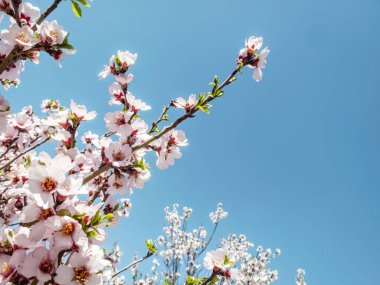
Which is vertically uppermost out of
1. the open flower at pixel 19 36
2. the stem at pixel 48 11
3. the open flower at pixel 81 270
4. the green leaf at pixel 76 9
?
the green leaf at pixel 76 9

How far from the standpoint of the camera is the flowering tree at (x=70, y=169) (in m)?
1.49

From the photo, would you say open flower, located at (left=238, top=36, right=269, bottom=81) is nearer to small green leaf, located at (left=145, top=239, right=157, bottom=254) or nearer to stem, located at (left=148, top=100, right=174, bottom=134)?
stem, located at (left=148, top=100, right=174, bottom=134)

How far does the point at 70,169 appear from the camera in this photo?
1.84 meters

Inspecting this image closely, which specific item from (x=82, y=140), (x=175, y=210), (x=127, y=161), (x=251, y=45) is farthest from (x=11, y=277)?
(x=175, y=210)

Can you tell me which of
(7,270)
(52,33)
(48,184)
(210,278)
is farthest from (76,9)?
(210,278)

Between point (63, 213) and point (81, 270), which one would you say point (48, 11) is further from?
A: point (81, 270)

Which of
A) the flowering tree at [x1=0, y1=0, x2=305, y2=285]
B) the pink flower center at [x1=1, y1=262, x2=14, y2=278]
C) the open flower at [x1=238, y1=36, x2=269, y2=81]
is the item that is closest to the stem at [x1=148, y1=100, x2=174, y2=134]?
the flowering tree at [x1=0, y1=0, x2=305, y2=285]

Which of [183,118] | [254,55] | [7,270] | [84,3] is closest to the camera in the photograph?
[7,270]

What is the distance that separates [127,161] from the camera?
2.76 m

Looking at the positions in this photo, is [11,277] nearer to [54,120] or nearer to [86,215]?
[86,215]

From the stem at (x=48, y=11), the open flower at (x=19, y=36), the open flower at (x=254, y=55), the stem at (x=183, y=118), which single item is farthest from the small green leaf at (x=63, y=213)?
the open flower at (x=254, y=55)

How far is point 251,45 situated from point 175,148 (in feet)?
4.24

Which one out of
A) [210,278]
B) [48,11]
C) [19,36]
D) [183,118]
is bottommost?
[210,278]

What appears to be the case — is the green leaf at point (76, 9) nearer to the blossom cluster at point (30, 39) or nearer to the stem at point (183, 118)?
the blossom cluster at point (30, 39)
